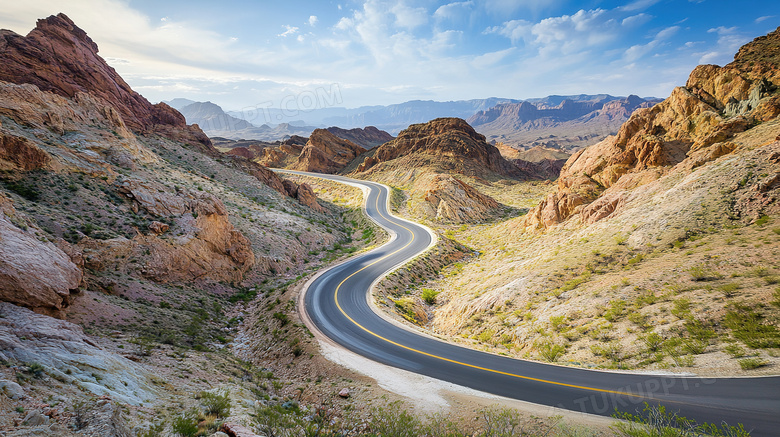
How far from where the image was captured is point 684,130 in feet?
83.9

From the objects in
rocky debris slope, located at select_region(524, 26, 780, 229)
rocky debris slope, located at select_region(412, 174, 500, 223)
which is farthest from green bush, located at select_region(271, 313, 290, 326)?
rocky debris slope, located at select_region(412, 174, 500, 223)

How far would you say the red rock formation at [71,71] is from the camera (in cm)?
2516

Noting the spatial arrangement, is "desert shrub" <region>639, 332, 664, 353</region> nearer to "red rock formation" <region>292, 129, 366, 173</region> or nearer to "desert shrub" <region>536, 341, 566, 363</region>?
"desert shrub" <region>536, 341, 566, 363</region>

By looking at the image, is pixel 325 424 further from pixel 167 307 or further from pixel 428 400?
pixel 167 307

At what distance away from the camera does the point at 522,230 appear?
32719mm

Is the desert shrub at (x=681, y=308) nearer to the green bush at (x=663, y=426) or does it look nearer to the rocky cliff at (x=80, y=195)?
the green bush at (x=663, y=426)

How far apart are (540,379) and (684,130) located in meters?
28.7

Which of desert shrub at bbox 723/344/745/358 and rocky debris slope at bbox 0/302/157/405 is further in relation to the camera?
desert shrub at bbox 723/344/745/358

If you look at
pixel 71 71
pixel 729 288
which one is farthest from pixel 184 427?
pixel 71 71

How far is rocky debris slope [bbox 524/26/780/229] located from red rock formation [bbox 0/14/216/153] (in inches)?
1863

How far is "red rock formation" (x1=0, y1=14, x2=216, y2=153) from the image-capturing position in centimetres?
2516

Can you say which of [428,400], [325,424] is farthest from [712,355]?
[325,424]

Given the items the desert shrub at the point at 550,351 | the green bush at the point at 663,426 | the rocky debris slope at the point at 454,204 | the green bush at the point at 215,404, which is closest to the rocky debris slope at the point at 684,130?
the desert shrub at the point at 550,351

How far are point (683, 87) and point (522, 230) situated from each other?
64.6ft
